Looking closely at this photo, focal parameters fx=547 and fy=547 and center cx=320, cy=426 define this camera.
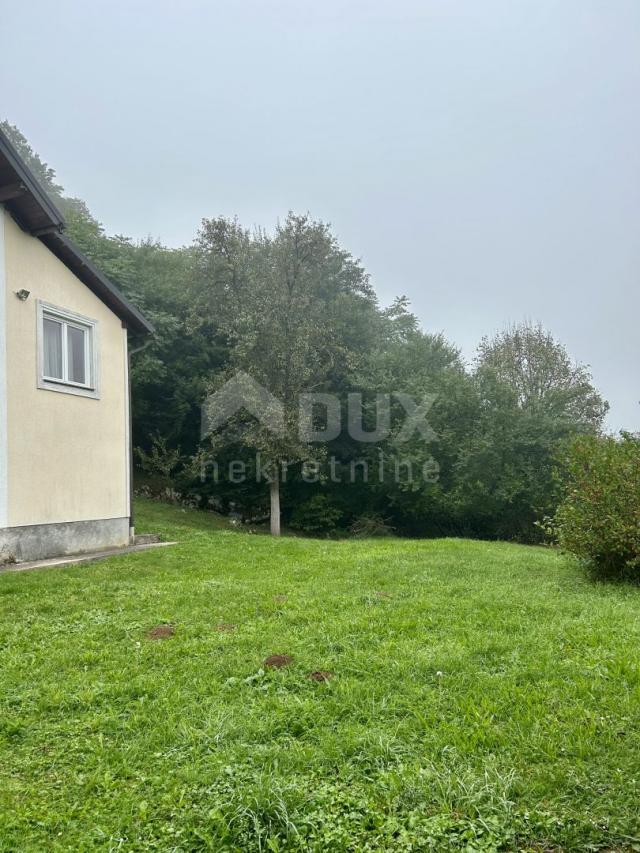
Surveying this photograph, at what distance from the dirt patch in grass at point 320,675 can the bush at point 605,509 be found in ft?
16.0

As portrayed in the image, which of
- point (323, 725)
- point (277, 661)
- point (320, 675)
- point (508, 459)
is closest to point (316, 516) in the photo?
point (508, 459)

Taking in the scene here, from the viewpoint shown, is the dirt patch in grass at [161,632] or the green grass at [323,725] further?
the dirt patch in grass at [161,632]

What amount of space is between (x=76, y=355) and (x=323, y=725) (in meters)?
8.64

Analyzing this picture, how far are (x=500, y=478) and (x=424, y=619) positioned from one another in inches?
562

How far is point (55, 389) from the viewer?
29.6ft

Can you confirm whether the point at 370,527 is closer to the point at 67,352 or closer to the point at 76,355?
the point at 76,355

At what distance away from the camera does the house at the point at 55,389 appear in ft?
26.8

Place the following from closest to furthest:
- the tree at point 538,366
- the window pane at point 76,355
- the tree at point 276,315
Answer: the window pane at point 76,355 → the tree at point 276,315 → the tree at point 538,366

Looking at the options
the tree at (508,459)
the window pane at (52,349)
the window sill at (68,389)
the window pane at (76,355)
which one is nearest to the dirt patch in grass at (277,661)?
the window sill at (68,389)

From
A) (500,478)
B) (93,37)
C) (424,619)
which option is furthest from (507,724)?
(93,37)

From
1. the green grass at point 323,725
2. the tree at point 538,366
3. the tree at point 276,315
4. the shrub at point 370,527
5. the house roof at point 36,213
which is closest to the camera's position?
the green grass at point 323,725

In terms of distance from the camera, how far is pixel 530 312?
1142 inches

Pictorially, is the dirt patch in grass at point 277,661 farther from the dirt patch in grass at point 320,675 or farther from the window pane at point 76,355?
the window pane at point 76,355

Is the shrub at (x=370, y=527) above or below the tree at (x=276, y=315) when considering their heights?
below
